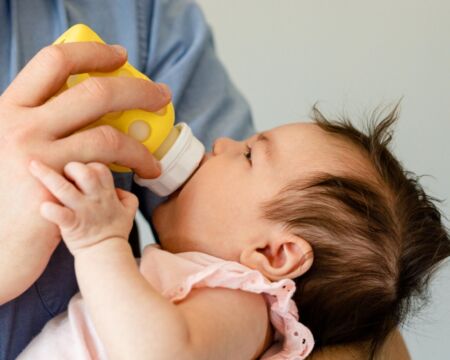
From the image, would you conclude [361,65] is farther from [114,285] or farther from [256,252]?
[114,285]

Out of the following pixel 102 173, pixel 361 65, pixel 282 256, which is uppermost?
pixel 102 173

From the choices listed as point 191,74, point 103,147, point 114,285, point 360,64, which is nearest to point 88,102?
point 103,147

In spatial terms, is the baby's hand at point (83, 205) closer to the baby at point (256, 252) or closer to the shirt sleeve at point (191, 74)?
the baby at point (256, 252)

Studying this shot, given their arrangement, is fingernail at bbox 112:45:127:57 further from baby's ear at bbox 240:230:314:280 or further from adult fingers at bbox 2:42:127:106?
baby's ear at bbox 240:230:314:280

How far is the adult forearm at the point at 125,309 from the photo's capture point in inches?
21.6

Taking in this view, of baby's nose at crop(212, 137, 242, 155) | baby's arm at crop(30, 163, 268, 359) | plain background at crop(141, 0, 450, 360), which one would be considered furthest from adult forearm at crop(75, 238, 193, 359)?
plain background at crop(141, 0, 450, 360)

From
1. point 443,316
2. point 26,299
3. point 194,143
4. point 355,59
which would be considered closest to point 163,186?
point 194,143

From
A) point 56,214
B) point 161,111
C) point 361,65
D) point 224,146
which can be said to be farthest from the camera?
point 361,65

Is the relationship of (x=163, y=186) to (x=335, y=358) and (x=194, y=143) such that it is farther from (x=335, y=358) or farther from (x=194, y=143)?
(x=335, y=358)

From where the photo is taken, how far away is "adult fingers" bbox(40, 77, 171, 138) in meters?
0.57

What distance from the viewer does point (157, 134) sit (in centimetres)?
66

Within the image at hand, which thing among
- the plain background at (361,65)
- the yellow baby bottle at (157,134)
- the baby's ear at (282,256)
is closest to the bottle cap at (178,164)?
the yellow baby bottle at (157,134)

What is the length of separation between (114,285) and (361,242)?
10.0 inches

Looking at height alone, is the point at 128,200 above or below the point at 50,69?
below
